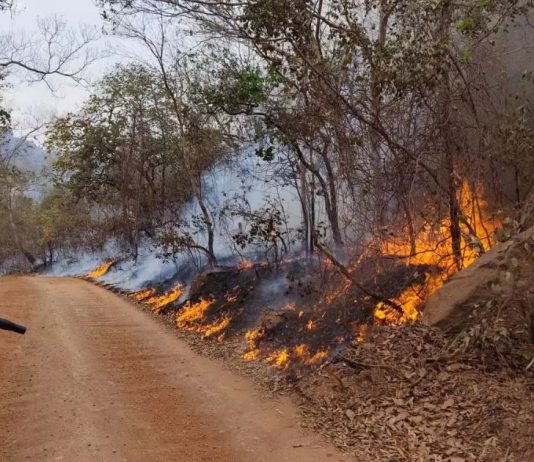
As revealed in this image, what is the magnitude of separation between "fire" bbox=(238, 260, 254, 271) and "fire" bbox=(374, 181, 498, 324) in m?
5.63

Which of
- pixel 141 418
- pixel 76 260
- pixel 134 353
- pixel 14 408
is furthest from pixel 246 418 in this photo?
pixel 76 260

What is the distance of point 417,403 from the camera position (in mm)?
5727

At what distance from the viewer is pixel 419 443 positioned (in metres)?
5.08

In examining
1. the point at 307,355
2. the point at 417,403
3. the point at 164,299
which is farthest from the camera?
the point at 164,299

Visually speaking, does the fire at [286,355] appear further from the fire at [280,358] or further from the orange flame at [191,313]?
the orange flame at [191,313]

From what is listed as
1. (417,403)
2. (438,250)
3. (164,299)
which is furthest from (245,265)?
(417,403)

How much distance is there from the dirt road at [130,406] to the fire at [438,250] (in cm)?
232

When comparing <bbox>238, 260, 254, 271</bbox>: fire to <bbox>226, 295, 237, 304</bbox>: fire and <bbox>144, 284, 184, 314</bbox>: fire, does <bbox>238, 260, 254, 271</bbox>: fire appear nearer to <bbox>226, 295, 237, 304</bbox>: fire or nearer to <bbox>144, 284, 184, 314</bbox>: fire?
<bbox>226, 295, 237, 304</bbox>: fire

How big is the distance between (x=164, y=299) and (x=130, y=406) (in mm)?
8430

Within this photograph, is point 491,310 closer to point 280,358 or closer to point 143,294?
point 280,358

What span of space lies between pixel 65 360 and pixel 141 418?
3104 millimetres

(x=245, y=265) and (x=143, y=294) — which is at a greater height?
(x=245, y=265)

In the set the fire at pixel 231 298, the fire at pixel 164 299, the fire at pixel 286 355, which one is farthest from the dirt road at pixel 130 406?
the fire at pixel 164 299

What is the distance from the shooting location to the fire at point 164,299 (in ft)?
46.9
